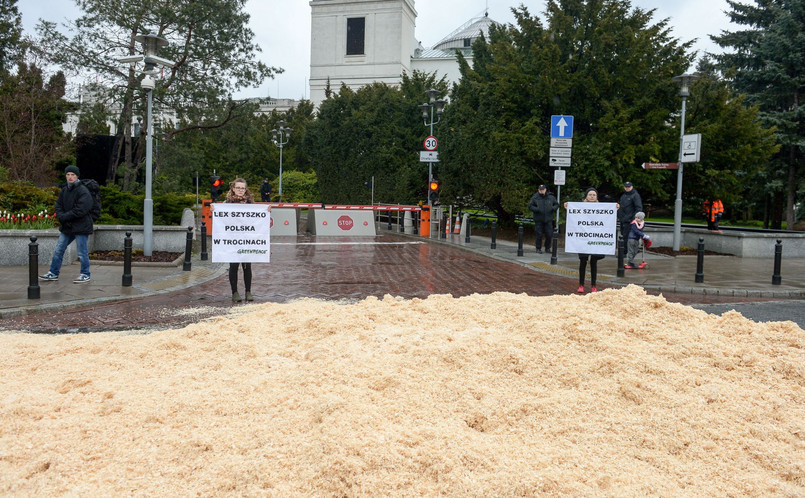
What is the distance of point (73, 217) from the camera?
1072 centimetres

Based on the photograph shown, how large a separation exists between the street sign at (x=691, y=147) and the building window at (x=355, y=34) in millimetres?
60870

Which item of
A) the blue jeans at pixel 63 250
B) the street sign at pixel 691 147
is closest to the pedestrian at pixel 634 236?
the street sign at pixel 691 147

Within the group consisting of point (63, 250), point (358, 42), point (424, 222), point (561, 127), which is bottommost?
point (63, 250)

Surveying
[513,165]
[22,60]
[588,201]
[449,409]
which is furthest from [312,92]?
[449,409]

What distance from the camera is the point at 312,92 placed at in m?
74.6

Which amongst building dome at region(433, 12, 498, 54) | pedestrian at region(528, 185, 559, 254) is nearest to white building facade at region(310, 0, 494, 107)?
building dome at region(433, 12, 498, 54)

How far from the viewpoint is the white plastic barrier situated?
26.6m

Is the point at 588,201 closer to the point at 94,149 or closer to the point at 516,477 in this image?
the point at 516,477

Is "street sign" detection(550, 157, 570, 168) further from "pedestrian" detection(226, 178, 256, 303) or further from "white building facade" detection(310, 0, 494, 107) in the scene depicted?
"white building facade" detection(310, 0, 494, 107)

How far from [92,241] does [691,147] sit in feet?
51.3

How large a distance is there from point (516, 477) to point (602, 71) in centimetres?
1974

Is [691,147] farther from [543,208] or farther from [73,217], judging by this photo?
[73,217]

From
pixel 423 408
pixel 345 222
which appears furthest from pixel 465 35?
pixel 423 408

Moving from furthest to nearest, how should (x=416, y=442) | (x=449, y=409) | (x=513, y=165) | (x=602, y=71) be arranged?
1. (x=513, y=165)
2. (x=602, y=71)
3. (x=449, y=409)
4. (x=416, y=442)
